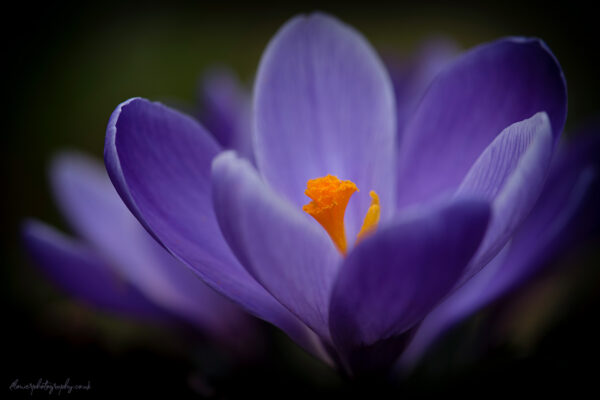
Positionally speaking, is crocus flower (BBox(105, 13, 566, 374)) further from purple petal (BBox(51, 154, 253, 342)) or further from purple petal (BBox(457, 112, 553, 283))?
purple petal (BBox(51, 154, 253, 342))

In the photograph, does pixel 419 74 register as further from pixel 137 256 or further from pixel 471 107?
pixel 137 256

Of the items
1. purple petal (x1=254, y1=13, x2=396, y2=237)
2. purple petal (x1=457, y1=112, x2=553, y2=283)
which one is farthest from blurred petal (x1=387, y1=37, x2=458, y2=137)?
purple petal (x1=457, y1=112, x2=553, y2=283)

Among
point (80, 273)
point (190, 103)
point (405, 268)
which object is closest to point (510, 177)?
point (405, 268)

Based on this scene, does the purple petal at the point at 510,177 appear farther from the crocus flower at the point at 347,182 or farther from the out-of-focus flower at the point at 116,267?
→ the out-of-focus flower at the point at 116,267

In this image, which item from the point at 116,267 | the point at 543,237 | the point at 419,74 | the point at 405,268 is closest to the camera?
the point at 405,268

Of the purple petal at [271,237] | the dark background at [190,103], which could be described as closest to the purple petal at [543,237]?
the dark background at [190,103]

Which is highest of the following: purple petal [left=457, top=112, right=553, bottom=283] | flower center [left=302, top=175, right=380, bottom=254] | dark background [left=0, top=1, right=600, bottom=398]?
purple petal [left=457, top=112, right=553, bottom=283]
